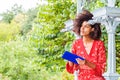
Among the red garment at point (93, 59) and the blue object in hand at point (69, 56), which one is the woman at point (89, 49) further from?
the blue object in hand at point (69, 56)

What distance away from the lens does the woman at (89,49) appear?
3416mm

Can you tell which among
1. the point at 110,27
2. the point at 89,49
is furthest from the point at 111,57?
the point at 89,49

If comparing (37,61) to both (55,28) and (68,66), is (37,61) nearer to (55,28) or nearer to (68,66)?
(55,28)

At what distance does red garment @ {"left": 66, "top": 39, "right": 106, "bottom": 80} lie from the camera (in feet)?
11.2

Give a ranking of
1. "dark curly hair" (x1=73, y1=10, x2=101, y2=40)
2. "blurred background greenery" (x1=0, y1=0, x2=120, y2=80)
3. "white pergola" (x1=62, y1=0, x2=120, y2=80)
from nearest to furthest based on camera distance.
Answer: "dark curly hair" (x1=73, y1=10, x2=101, y2=40) < "white pergola" (x1=62, y1=0, x2=120, y2=80) < "blurred background greenery" (x1=0, y1=0, x2=120, y2=80)

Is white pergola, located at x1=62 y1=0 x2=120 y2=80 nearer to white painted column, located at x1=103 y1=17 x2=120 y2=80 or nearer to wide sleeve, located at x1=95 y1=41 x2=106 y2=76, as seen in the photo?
white painted column, located at x1=103 y1=17 x2=120 y2=80

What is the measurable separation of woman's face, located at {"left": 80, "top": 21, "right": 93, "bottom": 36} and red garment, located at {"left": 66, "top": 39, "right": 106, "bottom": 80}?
0.07 meters

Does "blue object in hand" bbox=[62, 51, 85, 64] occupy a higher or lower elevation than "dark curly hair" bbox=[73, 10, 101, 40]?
lower

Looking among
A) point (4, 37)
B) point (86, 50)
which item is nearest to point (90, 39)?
point (86, 50)

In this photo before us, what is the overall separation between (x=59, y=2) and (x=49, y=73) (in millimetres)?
2752

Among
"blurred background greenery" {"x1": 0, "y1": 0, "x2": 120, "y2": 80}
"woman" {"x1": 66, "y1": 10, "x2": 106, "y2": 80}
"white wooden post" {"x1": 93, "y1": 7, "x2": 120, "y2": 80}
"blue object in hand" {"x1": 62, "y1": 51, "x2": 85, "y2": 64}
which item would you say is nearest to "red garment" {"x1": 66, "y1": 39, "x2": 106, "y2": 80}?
"woman" {"x1": 66, "y1": 10, "x2": 106, "y2": 80}

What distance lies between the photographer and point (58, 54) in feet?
23.5

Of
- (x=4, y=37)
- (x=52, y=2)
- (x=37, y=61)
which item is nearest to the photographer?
(x=52, y=2)

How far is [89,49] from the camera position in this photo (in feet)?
11.4
